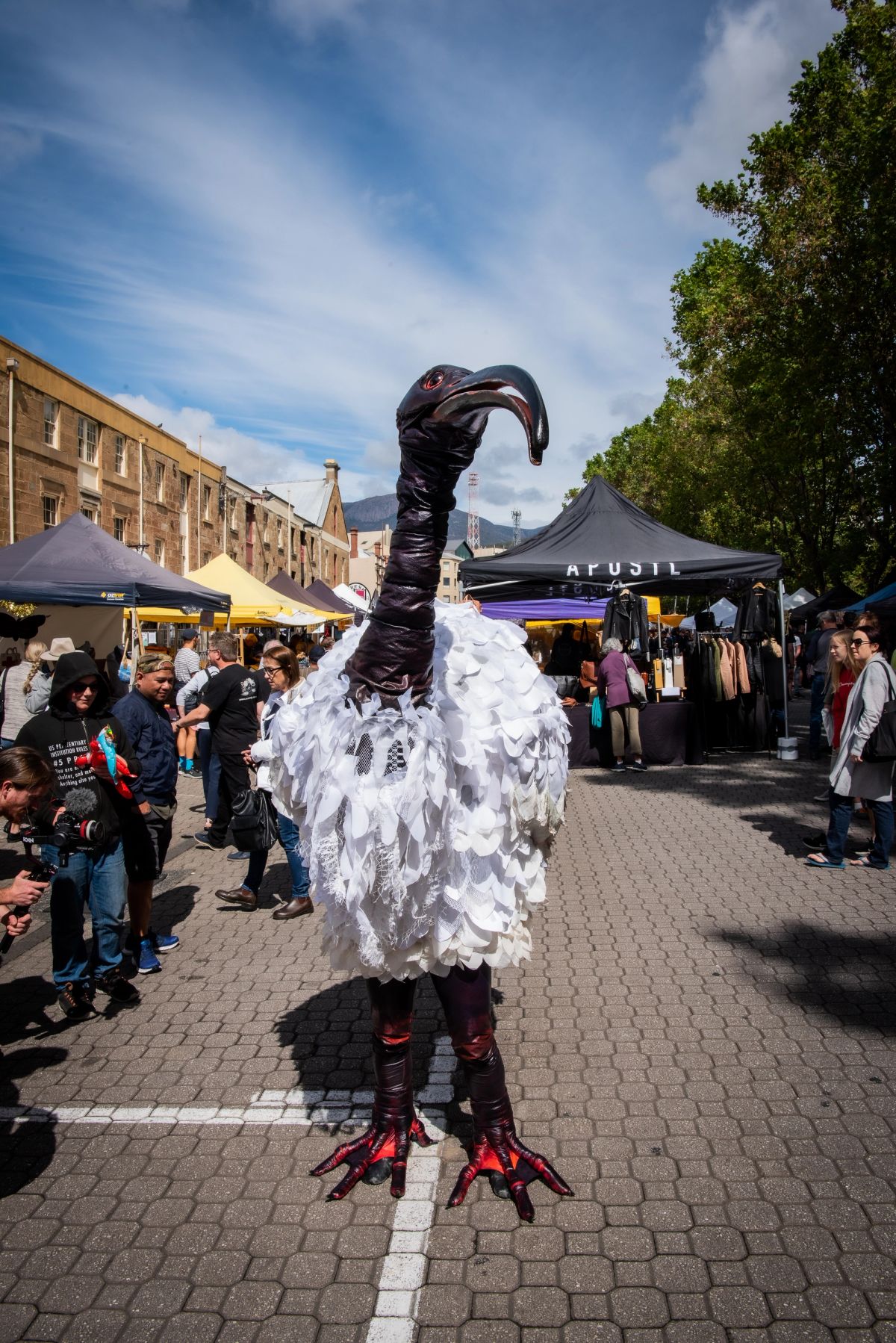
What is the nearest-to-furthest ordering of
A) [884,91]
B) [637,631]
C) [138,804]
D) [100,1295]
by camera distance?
1. [100,1295]
2. [138,804]
3. [637,631]
4. [884,91]

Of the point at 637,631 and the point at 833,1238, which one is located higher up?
the point at 637,631

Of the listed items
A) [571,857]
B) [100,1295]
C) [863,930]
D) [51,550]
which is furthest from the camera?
[51,550]

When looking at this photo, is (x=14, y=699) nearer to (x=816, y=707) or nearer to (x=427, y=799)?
(x=427, y=799)

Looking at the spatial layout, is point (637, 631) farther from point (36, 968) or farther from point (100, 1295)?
point (100, 1295)

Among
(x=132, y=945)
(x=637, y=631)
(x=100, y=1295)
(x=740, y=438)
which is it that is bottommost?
(x=100, y=1295)

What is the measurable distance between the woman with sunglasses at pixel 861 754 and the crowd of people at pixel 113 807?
3.96 m

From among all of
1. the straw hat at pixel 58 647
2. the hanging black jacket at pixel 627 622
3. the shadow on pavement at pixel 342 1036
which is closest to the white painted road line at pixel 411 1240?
the shadow on pavement at pixel 342 1036

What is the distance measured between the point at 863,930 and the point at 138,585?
27.5 feet

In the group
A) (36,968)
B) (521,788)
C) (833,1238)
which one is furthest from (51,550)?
(833,1238)

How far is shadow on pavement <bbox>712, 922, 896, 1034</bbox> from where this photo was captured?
165 inches

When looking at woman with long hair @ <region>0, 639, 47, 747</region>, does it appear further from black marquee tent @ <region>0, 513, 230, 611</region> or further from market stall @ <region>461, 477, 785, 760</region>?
market stall @ <region>461, 477, 785, 760</region>

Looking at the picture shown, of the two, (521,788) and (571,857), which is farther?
(571,857)

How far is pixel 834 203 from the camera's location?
44.6ft

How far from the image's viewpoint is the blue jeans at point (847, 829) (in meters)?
6.28
